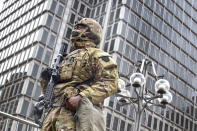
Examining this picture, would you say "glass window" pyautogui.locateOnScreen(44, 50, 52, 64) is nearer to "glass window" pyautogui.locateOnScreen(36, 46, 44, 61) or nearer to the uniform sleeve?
"glass window" pyautogui.locateOnScreen(36, 46, 44, 61)

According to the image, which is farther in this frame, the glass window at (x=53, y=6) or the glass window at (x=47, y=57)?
the glass window at (x=53, y=6)

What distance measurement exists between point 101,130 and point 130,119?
39.8 metres

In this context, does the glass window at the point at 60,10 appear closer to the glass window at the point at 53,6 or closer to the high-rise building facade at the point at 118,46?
the high-rise building facade at the point at 118,46

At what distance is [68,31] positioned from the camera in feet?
161

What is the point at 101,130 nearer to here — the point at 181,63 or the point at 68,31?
the point at 68,31

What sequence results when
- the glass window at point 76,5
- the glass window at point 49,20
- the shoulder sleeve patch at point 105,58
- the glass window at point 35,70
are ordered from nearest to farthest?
the shoulder sleeve patch at point 105,58 < the glass window at point 35,70 < the glass window at point 49,20 < the glass window at point 76,5

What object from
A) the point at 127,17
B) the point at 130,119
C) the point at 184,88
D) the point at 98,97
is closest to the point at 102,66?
the point at 98,97

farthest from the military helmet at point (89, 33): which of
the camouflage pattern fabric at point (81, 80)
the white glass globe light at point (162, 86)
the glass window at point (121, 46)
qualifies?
the glass window at point (121, 46)

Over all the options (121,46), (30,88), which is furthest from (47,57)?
(121,46)

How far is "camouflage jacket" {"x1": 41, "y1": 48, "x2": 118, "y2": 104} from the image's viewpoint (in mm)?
3627

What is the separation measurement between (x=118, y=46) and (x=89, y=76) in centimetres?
3977

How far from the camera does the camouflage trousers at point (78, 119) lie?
3387 millimetres

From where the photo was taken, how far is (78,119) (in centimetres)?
342

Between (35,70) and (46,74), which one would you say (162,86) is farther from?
(35,70)
